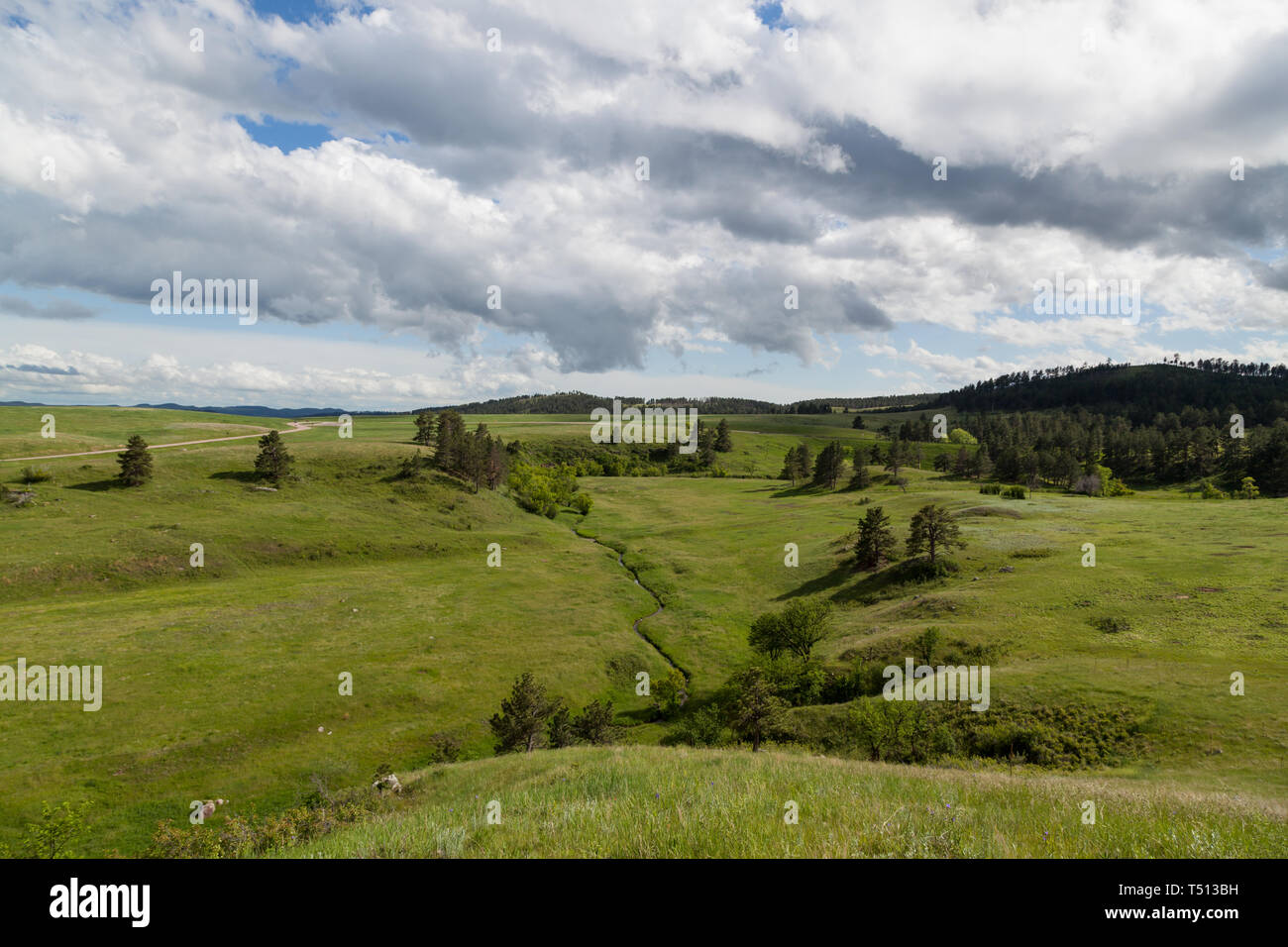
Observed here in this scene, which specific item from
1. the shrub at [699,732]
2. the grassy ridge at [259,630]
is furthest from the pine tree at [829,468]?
the shrub at [699,732]

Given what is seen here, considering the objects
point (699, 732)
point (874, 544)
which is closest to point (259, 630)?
point (699, 732)

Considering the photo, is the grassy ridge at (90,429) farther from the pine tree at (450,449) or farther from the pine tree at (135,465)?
the pine tree at (450,449)

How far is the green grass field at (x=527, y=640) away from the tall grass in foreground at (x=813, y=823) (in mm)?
85

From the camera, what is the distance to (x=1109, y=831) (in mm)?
6598

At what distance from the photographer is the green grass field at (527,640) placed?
10.0 m

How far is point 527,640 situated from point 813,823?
2316 inches

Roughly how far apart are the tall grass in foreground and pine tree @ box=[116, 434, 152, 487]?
4346 inches

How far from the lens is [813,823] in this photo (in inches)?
259

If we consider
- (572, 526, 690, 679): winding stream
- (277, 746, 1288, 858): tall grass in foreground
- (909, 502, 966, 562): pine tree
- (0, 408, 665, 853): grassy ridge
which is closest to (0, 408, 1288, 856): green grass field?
(277, 746, 1288, 858): tall grass in foreground

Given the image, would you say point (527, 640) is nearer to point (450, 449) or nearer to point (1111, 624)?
point (1111, 624)

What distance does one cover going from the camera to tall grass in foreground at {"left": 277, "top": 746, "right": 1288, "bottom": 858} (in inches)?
223

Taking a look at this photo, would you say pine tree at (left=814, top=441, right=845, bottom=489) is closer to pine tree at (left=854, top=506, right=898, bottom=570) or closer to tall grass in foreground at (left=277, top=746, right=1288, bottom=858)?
pine tree at (left=854, top=506, right=898, bottom=570)

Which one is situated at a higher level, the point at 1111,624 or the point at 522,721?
the point at 1111,624
